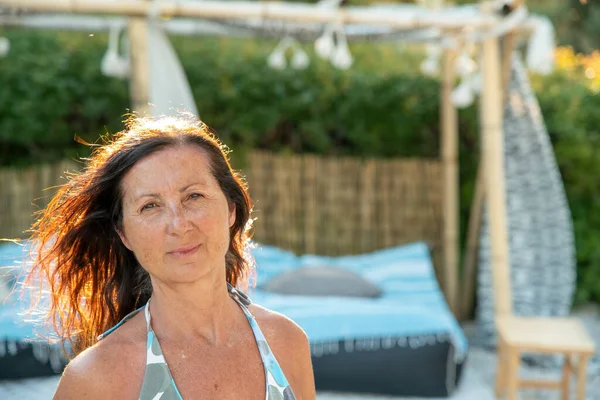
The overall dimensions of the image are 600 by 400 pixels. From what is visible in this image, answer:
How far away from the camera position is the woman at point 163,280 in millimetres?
1168

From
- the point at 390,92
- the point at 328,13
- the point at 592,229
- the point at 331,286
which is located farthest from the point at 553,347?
the point at 390,92

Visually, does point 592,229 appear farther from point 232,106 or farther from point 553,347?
point 232,106

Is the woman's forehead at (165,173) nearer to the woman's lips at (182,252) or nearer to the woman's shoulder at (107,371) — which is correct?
the woman's lips at (182,252)

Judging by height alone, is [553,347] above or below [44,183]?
below

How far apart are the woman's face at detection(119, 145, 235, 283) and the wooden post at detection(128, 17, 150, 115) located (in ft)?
7.34

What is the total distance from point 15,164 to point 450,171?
3.31 metres

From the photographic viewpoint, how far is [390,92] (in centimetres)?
557

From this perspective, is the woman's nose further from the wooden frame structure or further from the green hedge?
the green hedge

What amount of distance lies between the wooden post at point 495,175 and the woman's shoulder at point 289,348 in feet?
8.22

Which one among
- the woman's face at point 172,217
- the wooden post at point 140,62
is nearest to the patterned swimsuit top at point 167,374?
the woman's face at point 172,217

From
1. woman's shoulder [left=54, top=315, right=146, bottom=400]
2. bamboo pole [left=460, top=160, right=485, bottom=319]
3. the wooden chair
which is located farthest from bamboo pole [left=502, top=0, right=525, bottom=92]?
woman's shoulder [left=54, top=315, right=146, bottom=400]

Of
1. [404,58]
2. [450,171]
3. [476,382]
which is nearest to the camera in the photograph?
[476,382]

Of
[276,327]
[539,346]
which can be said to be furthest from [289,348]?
[539,346]

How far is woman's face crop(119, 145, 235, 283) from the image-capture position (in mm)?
1185
